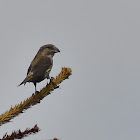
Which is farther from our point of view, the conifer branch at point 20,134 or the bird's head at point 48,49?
the bird's head at point 48,49

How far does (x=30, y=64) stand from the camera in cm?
512

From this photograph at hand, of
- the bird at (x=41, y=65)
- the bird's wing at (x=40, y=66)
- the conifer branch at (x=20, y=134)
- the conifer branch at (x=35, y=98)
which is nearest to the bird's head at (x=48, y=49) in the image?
the bird at (x=41, y=65)

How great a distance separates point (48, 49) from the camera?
5375mm

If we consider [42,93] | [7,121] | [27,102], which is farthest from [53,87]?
[7,121]

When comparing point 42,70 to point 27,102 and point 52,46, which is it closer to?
point 52,46

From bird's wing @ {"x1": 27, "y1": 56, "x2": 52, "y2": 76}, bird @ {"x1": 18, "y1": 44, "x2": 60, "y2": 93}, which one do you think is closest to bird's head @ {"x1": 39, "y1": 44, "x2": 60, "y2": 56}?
bird @ {"x1": 18, "y1": 44, "x2": 60, "y2": 93}

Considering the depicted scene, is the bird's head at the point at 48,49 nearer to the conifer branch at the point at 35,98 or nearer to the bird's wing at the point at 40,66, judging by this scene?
the bird's wing at the point at 40,66

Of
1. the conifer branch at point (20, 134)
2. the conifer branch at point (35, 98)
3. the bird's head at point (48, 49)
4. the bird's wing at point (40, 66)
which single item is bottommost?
the conifer branch at point (20, 134)

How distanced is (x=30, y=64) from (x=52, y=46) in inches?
24.7

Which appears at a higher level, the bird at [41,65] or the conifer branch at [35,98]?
the bird at [41,65]

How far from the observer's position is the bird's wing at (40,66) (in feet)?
15.8

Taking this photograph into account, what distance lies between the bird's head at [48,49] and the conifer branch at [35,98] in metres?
1.47

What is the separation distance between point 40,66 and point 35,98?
5.30 feet

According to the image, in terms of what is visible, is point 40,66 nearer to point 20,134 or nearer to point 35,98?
point 35,98
